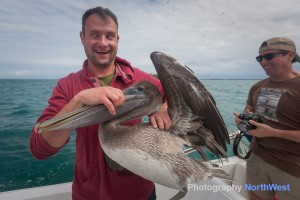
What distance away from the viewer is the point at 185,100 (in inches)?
60.4

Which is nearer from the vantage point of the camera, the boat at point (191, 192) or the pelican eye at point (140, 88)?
the pelican eye at point (140, 88)

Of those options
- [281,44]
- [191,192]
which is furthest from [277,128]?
[191,192]

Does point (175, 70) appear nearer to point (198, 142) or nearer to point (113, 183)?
point (198, 142)

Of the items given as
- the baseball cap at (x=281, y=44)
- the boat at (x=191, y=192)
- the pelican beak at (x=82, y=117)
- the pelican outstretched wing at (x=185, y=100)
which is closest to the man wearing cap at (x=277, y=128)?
the baseball cap at (x=281, y=44)

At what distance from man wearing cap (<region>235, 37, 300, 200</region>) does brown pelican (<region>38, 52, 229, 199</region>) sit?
1.11 metres

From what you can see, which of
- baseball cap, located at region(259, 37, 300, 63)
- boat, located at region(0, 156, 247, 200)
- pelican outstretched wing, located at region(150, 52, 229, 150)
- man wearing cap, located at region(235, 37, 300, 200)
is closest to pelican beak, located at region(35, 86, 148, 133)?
pelican outstretched wing, located at region(150, 52, 229, 150)

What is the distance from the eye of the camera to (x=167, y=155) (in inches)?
56.3

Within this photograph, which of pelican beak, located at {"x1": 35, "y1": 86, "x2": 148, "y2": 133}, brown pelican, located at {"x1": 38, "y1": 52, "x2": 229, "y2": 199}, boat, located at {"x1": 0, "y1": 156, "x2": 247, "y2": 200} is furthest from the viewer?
boat, located at {"x1": 0, "y1": 156, "x2": 247, "y2": 200}

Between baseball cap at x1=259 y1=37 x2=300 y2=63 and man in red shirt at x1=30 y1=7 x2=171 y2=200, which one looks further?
baseball cap at x1=259 y1=37 x2=300 y2=63

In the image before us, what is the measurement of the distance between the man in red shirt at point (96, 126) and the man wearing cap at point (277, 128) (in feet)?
5.28

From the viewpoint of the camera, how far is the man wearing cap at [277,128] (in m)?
2.31

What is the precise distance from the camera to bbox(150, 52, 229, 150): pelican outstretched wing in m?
1.47

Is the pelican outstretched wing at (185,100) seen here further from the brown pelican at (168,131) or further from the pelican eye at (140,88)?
the pelican eye at (140,88)

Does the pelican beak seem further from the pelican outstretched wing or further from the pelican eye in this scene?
the pelican outstretched wing
